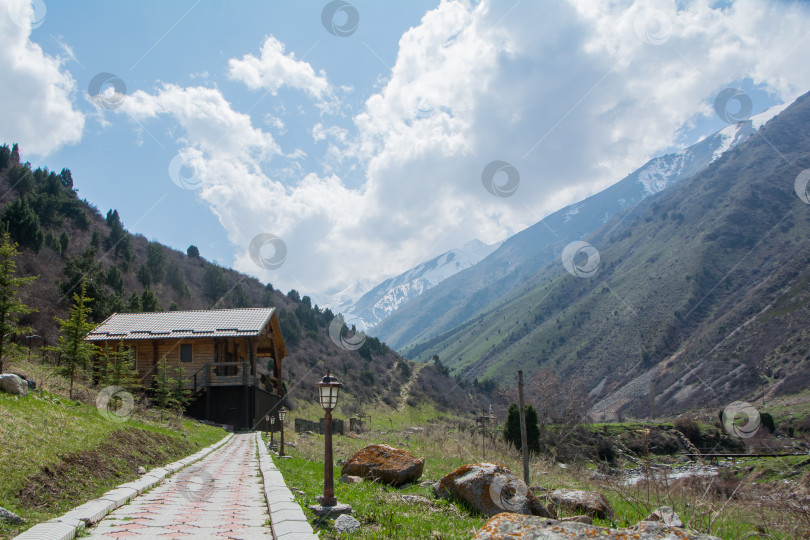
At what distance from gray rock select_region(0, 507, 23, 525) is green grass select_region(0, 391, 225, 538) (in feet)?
0.34

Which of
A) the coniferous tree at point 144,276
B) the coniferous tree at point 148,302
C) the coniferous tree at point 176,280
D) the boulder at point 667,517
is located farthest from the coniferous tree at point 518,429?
the coniferous tree at point 176,280

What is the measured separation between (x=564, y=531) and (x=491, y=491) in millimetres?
4162

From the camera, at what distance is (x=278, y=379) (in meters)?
37.2

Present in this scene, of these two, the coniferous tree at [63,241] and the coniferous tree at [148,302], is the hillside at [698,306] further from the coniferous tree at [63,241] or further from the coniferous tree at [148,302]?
the coniferous tree at [63,241]

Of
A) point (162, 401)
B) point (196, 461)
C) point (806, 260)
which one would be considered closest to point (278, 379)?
point (162, 401)

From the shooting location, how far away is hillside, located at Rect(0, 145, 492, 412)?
116 ft

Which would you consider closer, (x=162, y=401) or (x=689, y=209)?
(x=162, y=401)

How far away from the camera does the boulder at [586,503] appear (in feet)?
26.9

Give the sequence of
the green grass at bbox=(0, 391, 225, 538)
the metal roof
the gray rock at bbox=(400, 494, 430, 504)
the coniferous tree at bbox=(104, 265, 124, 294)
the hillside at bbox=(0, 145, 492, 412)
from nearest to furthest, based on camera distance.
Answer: the green grass at bbox=(0, 391, 225, 538) → the gray rock at bbox=(400, 494, 430, 504) → the metal roof → the hillside at bbox=(0, 145, 492, 412) → the coniferous tree at bbox=(104, 265, 124, 294)

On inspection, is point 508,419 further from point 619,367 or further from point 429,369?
point 619,367

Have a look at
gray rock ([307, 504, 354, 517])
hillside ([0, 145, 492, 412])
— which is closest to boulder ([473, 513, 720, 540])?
gray rock ([307, 504, 354, 517])

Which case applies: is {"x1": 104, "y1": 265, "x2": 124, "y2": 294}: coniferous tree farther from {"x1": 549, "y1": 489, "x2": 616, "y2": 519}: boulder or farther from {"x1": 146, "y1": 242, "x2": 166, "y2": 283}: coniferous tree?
{"x1": 549, "y1": 489, "x2": 616, "y2": 519}: boulder

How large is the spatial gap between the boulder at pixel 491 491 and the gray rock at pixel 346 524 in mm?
2621

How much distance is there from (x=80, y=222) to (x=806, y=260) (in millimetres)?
133313
